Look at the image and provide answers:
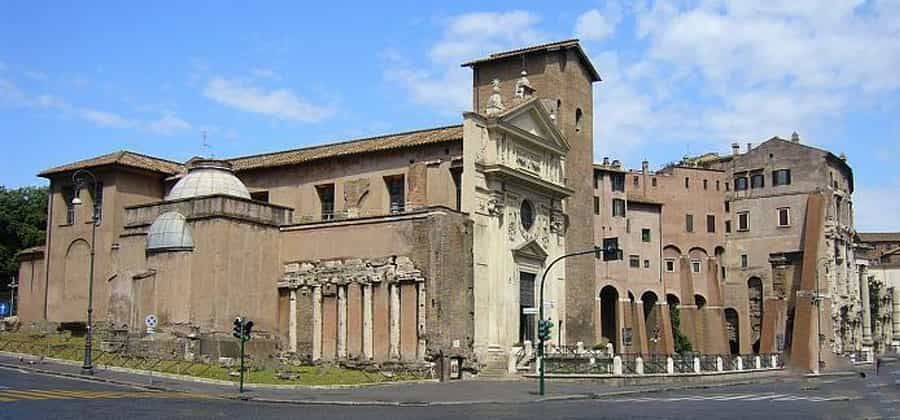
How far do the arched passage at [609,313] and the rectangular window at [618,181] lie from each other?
6939mm

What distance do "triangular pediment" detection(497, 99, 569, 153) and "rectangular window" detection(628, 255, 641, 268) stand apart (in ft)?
64.8

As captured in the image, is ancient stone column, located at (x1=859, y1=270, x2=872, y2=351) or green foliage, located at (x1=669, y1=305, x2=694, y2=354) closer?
green foliage, located at (x1=669, y1=305, x2=694, y2=354)

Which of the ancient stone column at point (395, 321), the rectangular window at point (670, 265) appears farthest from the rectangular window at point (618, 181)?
the ancient stone column at point (395, 321)

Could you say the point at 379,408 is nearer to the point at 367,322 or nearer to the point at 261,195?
the point at 367,322

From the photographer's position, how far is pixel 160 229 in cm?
4269

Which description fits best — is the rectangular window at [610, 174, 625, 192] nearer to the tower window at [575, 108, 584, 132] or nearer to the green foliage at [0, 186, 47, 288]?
the tower window at [575, 108, 584, 132]

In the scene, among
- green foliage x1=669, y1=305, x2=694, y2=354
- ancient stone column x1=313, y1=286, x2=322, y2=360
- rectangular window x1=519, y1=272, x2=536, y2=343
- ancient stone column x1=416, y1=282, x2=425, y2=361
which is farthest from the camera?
green foliage x1=669, y1=305, x2=694, y2=354

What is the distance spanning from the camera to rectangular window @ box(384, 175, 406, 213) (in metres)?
47.3

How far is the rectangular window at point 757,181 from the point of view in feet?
255

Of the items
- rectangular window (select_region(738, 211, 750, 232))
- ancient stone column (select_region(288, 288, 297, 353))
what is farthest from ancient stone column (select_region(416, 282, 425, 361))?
rectangular window (select_region(738, 211, 750, 232))

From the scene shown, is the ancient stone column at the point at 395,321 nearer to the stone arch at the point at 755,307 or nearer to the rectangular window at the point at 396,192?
the rectangular window at the point at 396,192

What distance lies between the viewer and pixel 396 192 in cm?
4775

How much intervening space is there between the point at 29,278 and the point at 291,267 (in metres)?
16.0

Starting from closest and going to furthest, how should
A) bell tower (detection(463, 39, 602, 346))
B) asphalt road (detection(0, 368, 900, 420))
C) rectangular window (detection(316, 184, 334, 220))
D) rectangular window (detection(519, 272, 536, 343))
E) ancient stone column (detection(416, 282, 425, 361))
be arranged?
1. asphalt road (detection(0, 368, 900, 420))
2. ancient stone column (detection(416, 282, 425, 361))
3. rectangular window (detection(519, 272, 536, 343))
4. rectangular window (detection(316, 184, 334, 220))
5. bell tower (detection(463, 39, 602, 346))
